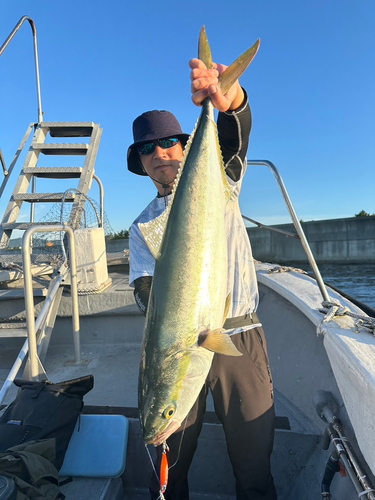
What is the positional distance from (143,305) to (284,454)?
146cm

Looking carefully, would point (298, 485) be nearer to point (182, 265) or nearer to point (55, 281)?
point (182, 265)

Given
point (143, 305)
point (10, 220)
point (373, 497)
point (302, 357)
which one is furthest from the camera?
point (10, 220)

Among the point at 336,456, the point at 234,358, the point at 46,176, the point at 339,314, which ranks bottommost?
the point at 336,456

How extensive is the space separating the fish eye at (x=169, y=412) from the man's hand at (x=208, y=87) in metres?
1.39

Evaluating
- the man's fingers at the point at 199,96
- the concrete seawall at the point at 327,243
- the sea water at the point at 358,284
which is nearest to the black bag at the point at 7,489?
the man's fingers at the point at 199,96

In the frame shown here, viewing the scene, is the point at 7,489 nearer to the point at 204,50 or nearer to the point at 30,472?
the point at 30,472

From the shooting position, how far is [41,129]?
5676 millimetres

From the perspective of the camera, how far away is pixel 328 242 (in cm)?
2430

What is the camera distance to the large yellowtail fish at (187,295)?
134 cm

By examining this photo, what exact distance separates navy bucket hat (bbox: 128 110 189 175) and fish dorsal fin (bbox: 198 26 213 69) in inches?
18.0

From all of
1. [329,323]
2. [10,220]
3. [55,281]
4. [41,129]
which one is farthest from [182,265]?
[41,129]

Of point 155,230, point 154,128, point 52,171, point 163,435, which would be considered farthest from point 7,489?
point 52,171

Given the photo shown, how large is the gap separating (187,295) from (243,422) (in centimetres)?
85

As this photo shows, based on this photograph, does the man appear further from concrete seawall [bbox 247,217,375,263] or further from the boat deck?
concrete seawall [bbox 247,217,375,263]
